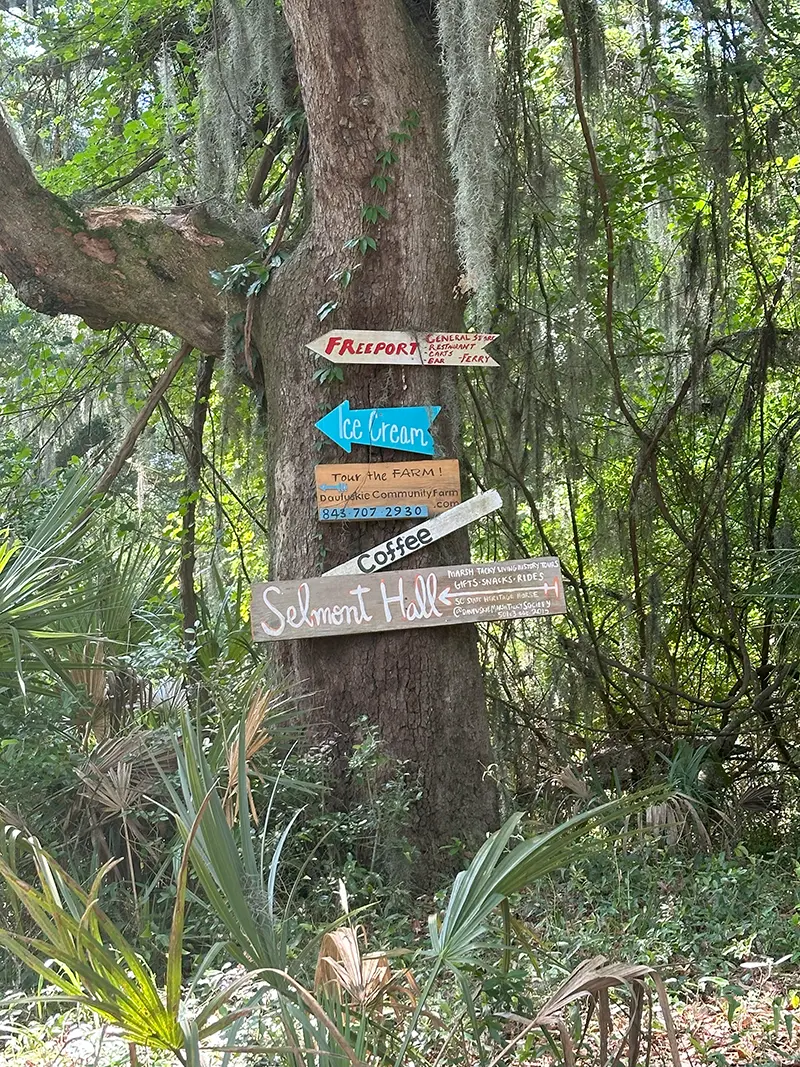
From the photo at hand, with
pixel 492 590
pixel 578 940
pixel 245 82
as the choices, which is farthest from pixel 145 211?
pixel 578 940

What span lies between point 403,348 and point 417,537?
0.74 meters

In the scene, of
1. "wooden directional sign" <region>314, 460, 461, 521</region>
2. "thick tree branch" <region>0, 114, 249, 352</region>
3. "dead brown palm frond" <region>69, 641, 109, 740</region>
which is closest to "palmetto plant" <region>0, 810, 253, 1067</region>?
"dead brown palm frond" <region>69, 641, 109, 740</region>

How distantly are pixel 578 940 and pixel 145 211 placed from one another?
3.40 meters

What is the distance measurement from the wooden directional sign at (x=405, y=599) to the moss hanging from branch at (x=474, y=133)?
1044 mm

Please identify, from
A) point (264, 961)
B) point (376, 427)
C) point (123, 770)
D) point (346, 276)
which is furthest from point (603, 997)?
point (346, 276)

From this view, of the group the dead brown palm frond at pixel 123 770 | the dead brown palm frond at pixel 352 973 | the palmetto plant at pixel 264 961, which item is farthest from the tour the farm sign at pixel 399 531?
the dead brown palm frond at pixel 352 973

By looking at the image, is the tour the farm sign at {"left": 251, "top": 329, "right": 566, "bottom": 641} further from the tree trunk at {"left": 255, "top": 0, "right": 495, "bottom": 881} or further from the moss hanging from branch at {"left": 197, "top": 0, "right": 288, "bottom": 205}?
the moss hanging from branch at {"left": 197, "top": 0, "right": 288, "bottom": 205}

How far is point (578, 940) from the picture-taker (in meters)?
3.15

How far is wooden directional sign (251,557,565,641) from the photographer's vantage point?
394cm

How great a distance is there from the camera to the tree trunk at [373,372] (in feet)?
13.3

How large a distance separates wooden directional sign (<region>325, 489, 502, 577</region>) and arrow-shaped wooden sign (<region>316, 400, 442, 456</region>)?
0.92 ft

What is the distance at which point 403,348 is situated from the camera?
4.16 m

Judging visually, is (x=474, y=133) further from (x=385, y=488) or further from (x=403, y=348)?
(x=385, y=488)

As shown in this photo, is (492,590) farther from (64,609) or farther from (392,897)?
(64,609)
